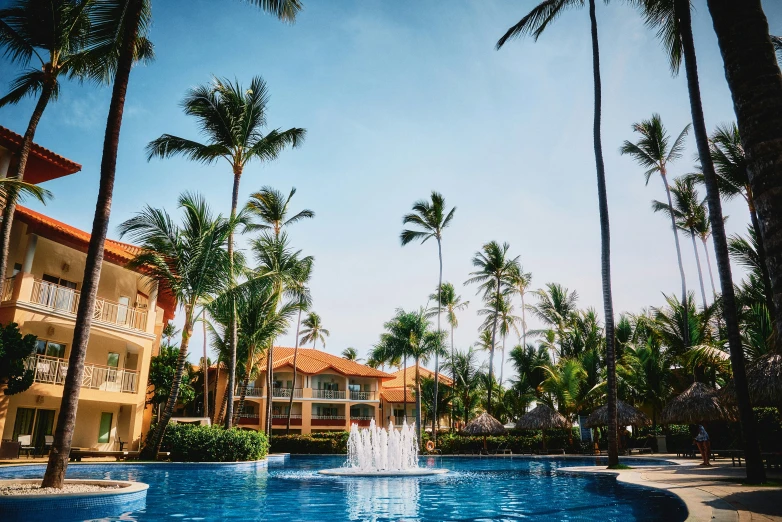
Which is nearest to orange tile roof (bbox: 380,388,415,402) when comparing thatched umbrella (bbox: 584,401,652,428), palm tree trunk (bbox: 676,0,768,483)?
thatched umbrella (bbox: 584,401,652,428)

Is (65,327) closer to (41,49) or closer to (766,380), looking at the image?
(41,49)

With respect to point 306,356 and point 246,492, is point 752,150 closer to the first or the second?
point 246,492

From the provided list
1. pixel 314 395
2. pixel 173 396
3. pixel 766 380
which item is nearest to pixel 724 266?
pixel 766 380

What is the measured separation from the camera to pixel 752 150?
4773 mm

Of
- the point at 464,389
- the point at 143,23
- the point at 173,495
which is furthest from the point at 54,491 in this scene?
the point at 464,389

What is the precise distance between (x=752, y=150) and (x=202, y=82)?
20355 millimetres

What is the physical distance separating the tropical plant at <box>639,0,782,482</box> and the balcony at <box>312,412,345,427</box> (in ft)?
123

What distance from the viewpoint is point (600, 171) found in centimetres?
1577

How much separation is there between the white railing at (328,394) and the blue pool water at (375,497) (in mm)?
28238

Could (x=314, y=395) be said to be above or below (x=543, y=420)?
above

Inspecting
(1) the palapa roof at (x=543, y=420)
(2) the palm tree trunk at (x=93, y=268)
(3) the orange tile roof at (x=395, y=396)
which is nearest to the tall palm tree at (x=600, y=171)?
(2) the palm tree trunk at (x=93, y=268)

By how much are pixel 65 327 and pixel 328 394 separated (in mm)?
28455

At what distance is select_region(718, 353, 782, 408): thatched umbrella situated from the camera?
11477 millimetres

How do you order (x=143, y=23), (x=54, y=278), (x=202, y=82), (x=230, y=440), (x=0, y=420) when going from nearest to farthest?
(x=143, y=23), (x=0, y=420), (x=230, y=440), (x=54, y=278), (x=202, y=82)
